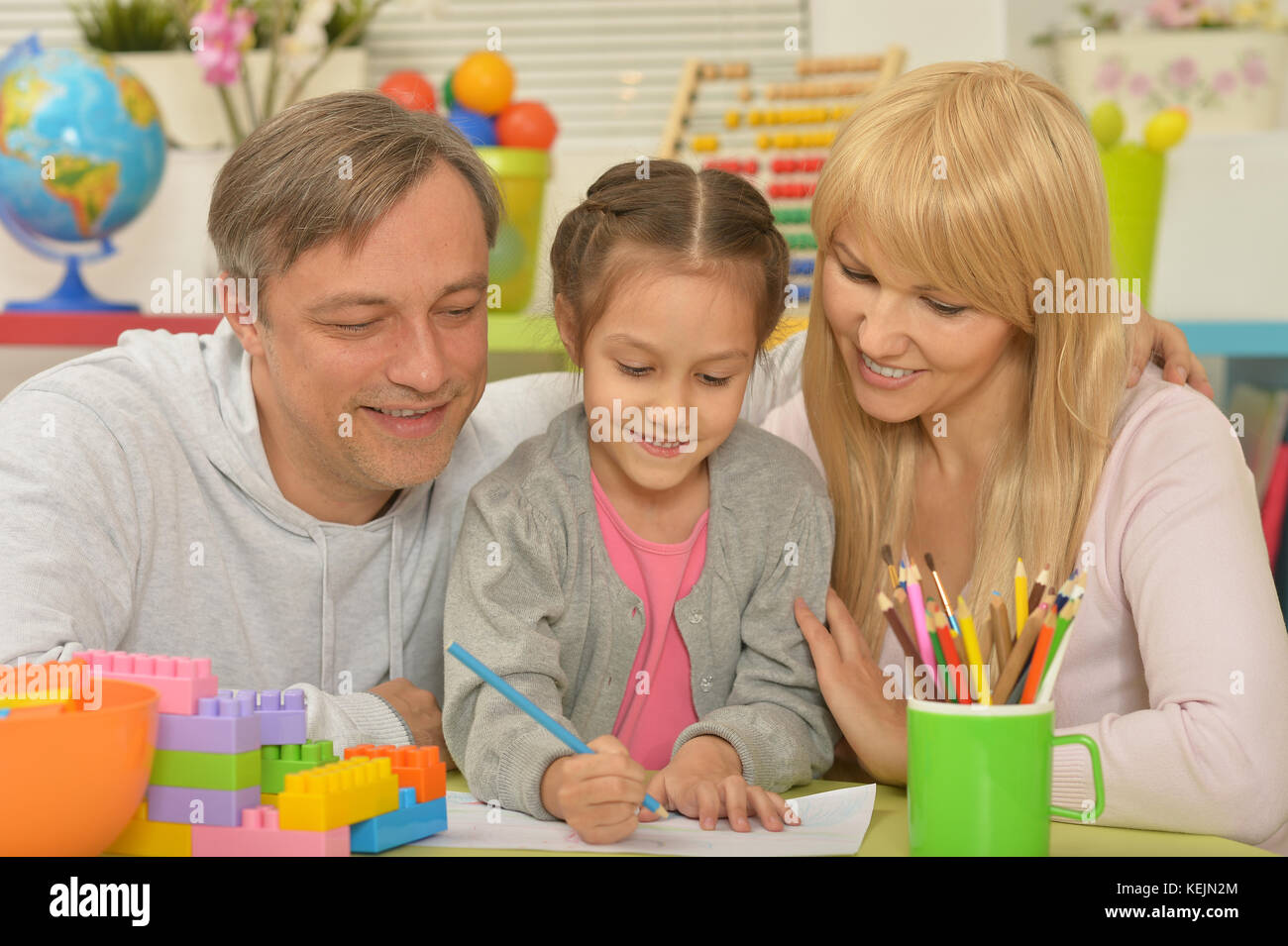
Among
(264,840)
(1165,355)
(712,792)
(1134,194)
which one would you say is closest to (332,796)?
(264,840)

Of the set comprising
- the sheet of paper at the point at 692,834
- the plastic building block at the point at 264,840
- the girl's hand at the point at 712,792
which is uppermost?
the plastic building block at the point at 264,840

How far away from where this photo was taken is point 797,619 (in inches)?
45.6

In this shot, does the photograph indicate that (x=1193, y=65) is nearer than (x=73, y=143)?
No

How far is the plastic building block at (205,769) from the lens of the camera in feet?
2.51

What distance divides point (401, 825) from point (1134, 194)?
1680 mm

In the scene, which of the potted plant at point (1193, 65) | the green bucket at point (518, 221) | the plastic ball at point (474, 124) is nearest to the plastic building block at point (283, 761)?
the green bucket at point (518, 221)

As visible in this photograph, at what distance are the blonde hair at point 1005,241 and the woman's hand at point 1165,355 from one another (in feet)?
0.20

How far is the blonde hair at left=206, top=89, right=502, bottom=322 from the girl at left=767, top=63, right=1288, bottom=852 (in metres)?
0.38

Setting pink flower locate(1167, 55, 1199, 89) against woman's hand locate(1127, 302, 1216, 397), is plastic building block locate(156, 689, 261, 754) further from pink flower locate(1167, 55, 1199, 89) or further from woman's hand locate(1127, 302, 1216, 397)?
pink flower locate(1167, 55, 1199, 89)

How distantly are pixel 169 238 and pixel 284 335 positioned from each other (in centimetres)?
135

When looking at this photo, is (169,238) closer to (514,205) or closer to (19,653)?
(514,205)

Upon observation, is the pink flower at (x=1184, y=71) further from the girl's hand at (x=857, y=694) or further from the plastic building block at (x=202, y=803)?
the plastic building block at (x=202, y=803)

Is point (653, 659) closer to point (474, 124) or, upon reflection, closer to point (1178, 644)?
point (1178, 644)

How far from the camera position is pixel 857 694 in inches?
43.0
